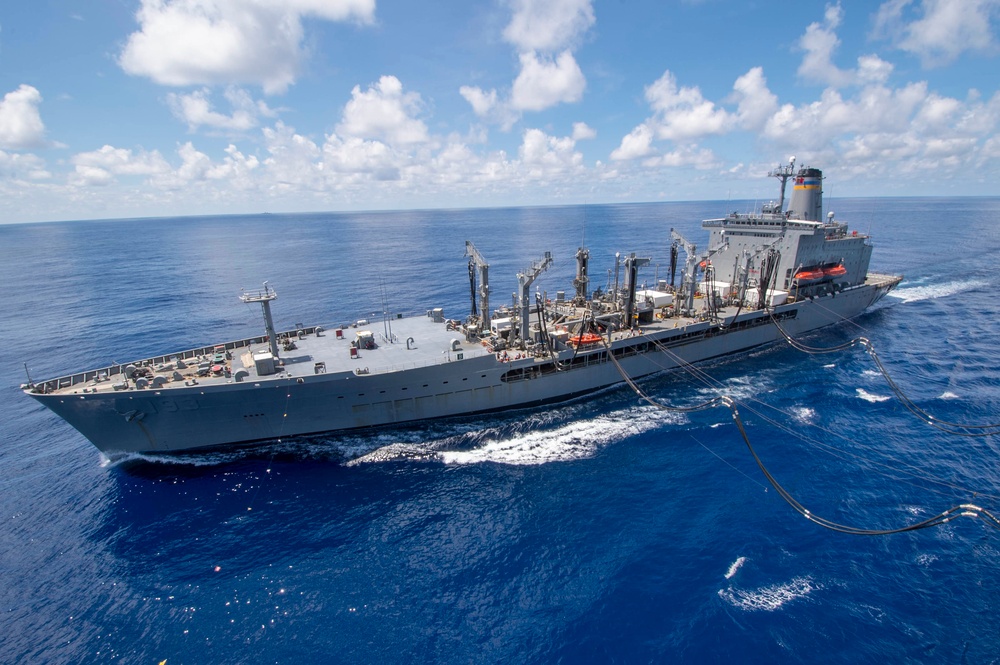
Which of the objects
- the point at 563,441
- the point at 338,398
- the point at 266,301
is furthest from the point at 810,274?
the point at 266,301

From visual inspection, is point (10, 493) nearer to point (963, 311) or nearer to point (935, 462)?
point (935, 462)

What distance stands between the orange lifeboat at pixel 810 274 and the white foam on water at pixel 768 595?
3571cm

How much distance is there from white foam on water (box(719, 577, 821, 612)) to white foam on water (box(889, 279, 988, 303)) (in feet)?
185

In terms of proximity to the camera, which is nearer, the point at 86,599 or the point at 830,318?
the point at 86,599

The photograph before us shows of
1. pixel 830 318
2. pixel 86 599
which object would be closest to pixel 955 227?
pixel 830 318

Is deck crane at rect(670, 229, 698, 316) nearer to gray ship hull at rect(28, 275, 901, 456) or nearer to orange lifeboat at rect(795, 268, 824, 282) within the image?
gray ship hull at rect(28, 275, 901, 456)

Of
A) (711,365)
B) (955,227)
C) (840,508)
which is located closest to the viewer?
(840,508)

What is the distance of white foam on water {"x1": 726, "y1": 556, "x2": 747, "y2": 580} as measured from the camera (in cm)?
1773

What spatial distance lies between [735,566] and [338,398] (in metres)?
21.9

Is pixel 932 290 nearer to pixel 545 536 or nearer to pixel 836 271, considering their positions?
pixel 836 271

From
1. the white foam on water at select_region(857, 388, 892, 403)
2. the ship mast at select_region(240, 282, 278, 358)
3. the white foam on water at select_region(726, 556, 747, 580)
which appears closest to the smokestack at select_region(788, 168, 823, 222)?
the white foam on water at select_region(857, 388, 892, 403)

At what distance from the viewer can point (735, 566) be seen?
18078 millimetres

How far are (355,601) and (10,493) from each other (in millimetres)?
21368

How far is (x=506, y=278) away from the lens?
2822 inches
